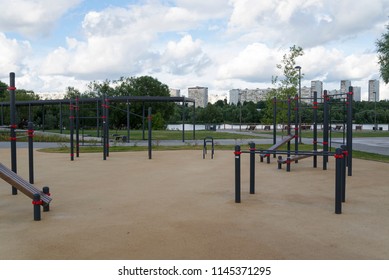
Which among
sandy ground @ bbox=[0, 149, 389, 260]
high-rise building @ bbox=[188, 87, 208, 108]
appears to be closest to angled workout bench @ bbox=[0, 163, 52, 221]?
sandy ground @ bbox=[0, 149, 389, 260]

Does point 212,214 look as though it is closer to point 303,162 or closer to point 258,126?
point 303,162

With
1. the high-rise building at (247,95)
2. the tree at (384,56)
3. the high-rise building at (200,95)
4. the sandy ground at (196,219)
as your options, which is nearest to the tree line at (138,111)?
the tree at (384,56)

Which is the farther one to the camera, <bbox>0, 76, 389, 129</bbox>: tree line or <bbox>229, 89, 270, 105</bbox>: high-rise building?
<bbox>229, 89, 270, 105</bbox>: high-rise building

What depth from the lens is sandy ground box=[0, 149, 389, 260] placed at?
14.4 ft

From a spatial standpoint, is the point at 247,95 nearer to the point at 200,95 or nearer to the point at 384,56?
the point at 200,95

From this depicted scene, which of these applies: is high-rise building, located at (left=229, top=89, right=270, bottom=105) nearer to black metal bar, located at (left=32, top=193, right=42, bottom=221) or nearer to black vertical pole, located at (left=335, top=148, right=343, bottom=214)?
black vertical pole, located at (left=335, top=148, right=343, bottom=214)

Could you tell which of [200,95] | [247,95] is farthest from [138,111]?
[247,95]

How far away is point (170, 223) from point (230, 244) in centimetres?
123

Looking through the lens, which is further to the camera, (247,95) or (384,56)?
(247,95)

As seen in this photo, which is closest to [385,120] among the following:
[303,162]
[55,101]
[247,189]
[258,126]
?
[258,126]

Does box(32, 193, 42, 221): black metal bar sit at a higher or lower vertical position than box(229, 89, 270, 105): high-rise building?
lower

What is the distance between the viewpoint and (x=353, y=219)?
5762mm

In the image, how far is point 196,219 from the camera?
18.9ft

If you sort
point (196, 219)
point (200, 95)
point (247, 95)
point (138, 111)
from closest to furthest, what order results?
point (196, 219) → point (138, 111) → point (200, 95) → point (247, 95)
